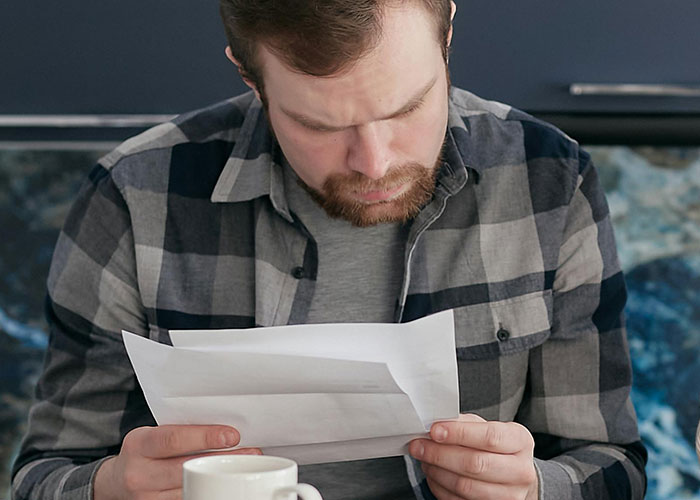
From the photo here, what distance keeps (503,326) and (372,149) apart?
1.03ft

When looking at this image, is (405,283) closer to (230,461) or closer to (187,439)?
(187,439)

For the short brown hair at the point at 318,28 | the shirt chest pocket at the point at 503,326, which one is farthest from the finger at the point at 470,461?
the short brown hair at the point at 318,28

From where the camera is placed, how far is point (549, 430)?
1.22 m

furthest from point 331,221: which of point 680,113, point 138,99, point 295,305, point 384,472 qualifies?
point 680,113

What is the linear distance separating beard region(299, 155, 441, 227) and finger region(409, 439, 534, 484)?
0.29 m

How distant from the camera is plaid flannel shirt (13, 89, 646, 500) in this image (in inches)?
47.7

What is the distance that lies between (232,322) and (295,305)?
8cm

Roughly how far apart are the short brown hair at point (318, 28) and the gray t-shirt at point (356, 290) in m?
0.27

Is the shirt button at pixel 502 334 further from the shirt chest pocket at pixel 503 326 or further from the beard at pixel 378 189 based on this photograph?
the beard at pixel 378 189

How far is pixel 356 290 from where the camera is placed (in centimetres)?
122

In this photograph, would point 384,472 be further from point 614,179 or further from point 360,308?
point 614,179

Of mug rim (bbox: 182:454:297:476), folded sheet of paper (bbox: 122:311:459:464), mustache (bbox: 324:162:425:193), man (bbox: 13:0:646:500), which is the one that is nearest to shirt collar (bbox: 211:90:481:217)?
man (bbox: 13:0:646:500)

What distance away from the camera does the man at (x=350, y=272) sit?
119 centimetres

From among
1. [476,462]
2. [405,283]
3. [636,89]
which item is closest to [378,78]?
[405,283]
